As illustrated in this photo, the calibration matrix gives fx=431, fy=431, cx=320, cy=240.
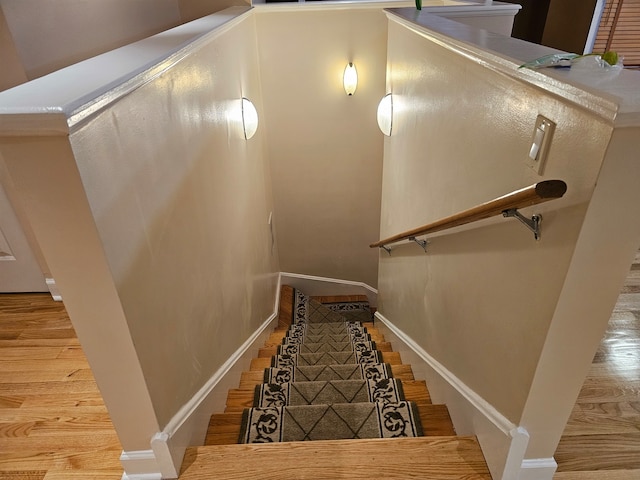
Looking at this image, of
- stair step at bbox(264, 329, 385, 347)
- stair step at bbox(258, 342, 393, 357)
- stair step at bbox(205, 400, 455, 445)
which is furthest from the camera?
stair step at bbox(264, 329, 385, 347)

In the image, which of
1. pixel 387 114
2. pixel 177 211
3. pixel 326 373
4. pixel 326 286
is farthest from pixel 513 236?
pixel 326 286

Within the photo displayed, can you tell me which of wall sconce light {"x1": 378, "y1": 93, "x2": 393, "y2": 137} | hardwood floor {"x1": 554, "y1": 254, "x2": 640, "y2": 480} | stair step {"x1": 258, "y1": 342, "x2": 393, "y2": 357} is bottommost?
stair step {"x1": 258, "y1": 342, "x2": 393, "y2": 357}

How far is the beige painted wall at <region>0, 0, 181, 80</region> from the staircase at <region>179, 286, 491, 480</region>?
1940mm

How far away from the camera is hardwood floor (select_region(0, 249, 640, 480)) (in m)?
1.65

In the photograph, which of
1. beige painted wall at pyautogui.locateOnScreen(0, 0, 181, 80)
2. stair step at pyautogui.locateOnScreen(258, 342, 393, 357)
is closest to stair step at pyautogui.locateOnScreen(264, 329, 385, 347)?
stair step at pyautogui.locateOnScreen(258, 342, 393, 357)

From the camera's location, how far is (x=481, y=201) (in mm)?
1514

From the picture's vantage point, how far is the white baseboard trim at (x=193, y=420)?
4.92 feet

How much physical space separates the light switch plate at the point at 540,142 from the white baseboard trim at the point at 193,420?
1.45 metres

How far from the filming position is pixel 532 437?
1419mm

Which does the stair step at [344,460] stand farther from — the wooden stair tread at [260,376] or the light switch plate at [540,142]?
the light switch plate at [540,142]

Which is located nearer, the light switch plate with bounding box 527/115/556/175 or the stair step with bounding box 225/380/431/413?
the light switch plate with bounding box 527/115/556/175

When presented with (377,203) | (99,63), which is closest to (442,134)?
(99,63)

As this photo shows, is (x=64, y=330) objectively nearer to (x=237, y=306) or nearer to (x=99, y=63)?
(x=237, y=306)

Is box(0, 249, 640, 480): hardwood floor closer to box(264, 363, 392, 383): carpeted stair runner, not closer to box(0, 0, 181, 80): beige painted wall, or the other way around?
box(264, 363, 392, 383): carpeted stair runner
